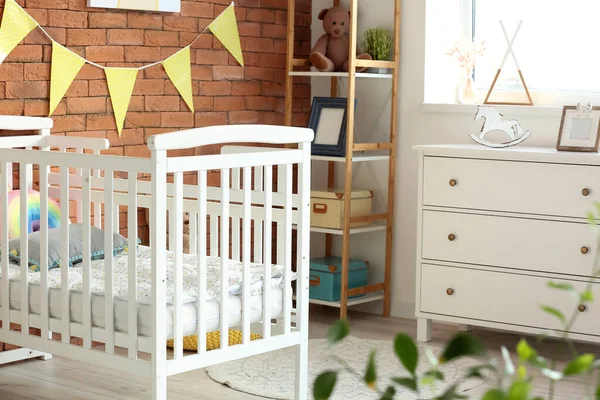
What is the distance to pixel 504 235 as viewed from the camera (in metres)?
3.16

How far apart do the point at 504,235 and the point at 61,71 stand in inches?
67.2

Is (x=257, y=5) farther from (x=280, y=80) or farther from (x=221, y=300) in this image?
(x=221, y=300)

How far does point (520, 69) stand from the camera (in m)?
3.68

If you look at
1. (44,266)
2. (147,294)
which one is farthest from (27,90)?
(147,294)

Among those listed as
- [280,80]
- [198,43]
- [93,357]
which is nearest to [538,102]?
[280,80]

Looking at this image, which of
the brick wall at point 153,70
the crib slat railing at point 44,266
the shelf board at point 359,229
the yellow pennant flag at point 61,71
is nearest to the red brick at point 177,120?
the brick wall at point 153,70

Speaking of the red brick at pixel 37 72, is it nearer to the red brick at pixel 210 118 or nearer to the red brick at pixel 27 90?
the red brick at pixel 27 90

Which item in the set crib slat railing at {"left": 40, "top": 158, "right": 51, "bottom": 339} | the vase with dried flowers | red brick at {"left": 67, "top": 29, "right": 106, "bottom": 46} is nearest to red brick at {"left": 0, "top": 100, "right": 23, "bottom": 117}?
red brick at {"left": 67, "top": 29, "right": 106, "bottom": 46}

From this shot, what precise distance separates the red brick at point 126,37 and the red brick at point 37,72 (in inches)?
11.7

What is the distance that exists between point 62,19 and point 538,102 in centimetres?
193

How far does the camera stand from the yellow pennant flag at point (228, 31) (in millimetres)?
3688

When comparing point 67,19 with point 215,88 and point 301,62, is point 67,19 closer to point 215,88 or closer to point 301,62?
point 215,88

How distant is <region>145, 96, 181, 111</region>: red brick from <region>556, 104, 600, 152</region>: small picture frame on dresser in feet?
4.97

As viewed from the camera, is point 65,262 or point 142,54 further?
point 142,54
